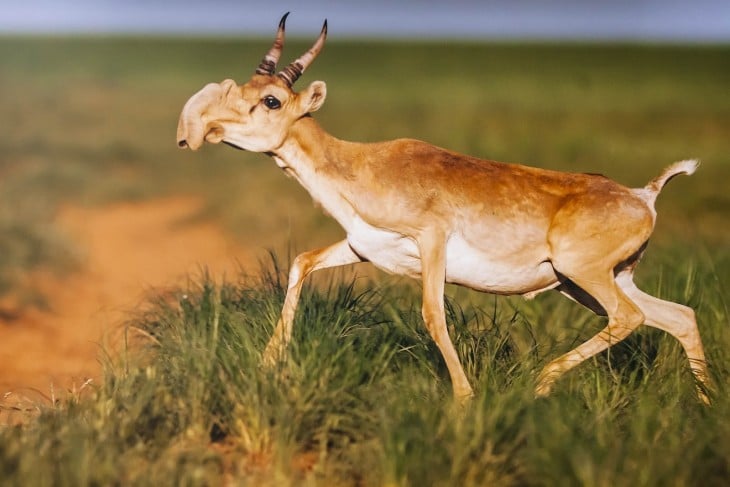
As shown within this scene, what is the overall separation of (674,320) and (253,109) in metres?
3.10

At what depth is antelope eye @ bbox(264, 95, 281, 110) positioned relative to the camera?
6.81 m

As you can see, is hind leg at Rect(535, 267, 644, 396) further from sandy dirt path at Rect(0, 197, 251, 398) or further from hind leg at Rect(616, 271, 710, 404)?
sandy dirt path at Rect(0, 197, 251, 398)

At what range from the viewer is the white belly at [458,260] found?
6871mm

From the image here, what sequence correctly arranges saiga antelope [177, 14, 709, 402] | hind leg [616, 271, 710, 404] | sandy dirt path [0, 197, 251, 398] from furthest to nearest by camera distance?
sandy dirt path [0, 197, 251, 398]
hind leg [616, 271, 710, 404]
saiga antelope [177, 14, 709, 402]

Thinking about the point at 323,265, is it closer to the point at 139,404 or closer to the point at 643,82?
the point at 139,404

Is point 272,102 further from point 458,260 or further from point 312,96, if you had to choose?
point 458,260

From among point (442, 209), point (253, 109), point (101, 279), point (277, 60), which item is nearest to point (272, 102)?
point (253, 109)

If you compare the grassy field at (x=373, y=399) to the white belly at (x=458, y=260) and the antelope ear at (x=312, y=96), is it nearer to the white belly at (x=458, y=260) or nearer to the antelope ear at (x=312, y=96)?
the white belly at (x=458, y=260)

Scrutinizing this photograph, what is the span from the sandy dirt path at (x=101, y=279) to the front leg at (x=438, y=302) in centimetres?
197

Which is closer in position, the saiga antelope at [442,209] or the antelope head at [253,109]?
the antelope head at [253,109]

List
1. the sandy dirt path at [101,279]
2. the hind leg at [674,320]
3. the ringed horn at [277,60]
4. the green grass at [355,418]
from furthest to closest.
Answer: the sandy dirt path at [101,279]
the hind leg at [674,320]
the ringed horn at [277,60]
the green grass at [355,418]

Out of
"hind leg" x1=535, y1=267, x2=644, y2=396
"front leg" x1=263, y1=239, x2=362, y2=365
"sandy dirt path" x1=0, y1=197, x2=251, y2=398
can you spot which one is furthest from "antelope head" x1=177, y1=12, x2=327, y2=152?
"hind leg" x1=535, y1=267, x2=644, y2=396

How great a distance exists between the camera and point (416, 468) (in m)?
5.47

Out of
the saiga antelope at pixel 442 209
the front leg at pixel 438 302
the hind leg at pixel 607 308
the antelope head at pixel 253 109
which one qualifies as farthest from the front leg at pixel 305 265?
the hind leg at pixel 607 308
